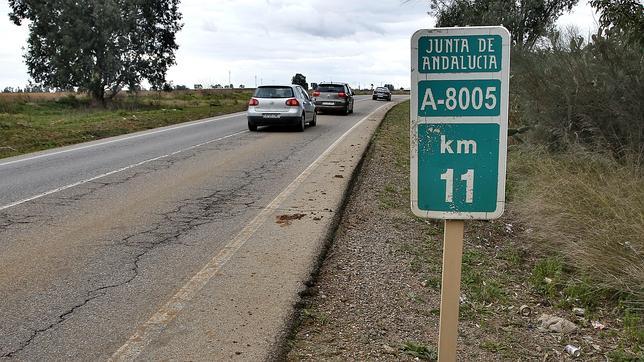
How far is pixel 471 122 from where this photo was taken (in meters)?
2.48

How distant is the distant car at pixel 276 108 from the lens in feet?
60.8

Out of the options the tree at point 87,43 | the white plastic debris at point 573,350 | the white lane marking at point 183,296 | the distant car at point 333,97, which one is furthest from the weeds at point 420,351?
the tree at point 87,43

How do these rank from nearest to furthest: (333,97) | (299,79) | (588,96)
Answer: (588,96)
(333,97)
(299,79)

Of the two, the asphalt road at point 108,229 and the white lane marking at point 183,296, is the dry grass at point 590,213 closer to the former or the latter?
the white lane marking at point 183,296

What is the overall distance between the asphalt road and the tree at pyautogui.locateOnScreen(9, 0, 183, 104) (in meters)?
27.3

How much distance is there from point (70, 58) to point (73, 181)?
32.5m

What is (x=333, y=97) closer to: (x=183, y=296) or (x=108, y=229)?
(x=108, y=229)

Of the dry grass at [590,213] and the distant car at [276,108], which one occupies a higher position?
the distant car at [276,108]

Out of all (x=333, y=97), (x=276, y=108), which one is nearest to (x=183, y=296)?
(x=276, y=108)

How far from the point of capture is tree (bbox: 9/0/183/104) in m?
37.9

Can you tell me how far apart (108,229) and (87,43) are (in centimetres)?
3512

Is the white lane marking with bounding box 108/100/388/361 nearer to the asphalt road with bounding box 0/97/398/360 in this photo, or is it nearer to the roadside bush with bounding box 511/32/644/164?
the asphalt road with bounding box 0/97/398/360

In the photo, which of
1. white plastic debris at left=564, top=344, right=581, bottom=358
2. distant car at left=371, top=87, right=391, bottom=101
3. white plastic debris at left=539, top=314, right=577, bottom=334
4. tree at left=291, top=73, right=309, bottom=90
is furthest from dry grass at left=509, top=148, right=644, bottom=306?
tree at left=291, top=73, right=309, bottom=90

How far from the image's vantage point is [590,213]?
20.4 ft
